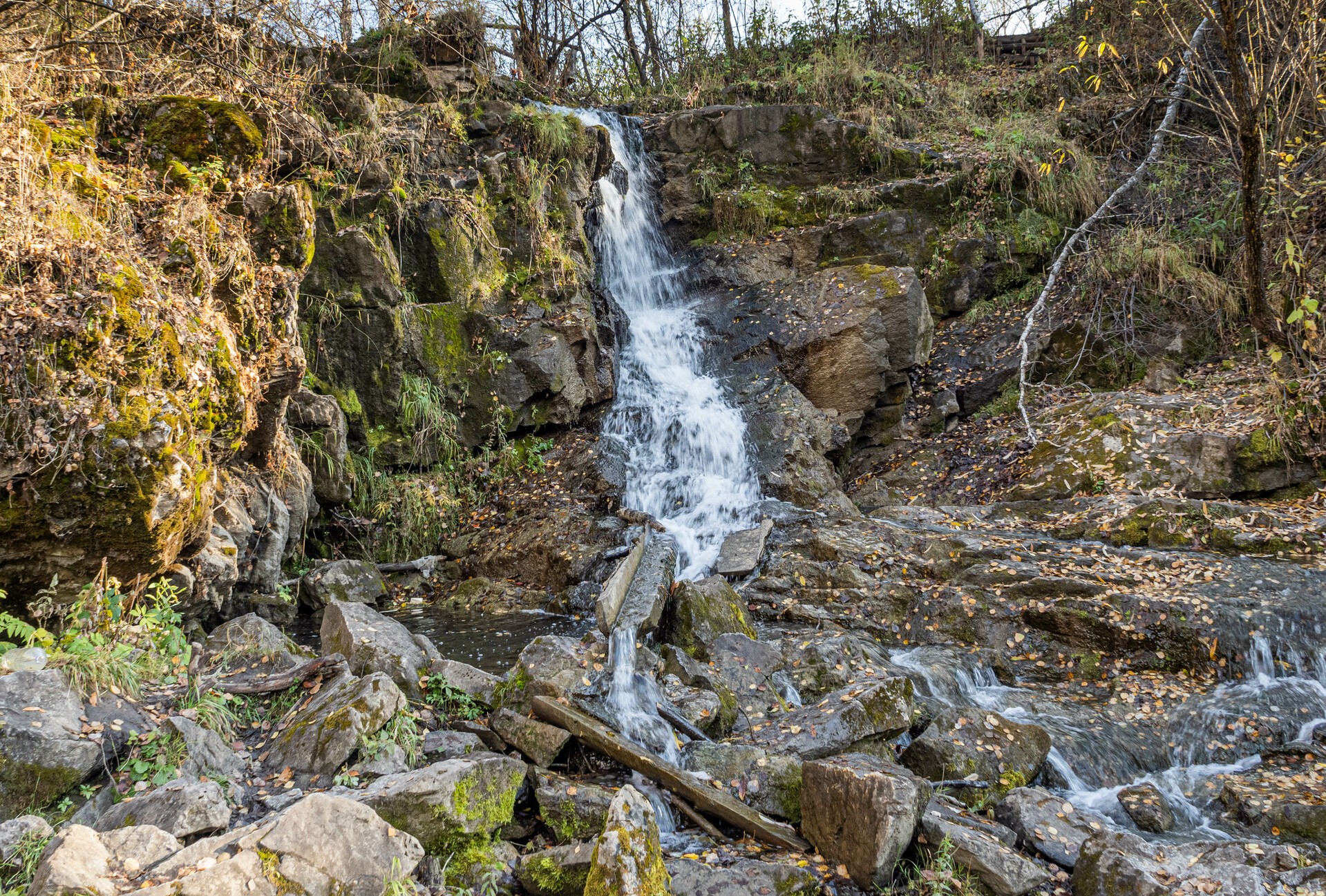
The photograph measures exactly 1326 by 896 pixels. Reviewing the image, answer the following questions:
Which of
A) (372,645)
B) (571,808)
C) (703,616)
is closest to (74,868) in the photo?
(571,808)

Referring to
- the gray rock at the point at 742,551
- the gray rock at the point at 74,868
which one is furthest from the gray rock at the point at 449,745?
the gray rock at the point at 742,551

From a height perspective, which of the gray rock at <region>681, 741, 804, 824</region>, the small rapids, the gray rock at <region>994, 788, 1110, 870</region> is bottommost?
the small rapids

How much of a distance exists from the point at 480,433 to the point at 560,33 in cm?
888

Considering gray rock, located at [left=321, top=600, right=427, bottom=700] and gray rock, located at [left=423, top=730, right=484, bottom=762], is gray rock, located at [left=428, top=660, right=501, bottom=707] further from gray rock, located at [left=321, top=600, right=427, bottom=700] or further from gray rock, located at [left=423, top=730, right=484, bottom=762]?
gray rock, located at [left=423, top=730, right=484, bottom=762]

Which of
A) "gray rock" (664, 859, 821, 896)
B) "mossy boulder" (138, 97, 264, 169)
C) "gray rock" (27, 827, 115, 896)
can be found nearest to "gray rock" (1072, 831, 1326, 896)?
"gray rock" (664, 859, 821, 896)

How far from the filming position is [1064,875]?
3480 millimetres

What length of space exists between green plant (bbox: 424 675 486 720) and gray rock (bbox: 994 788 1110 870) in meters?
3.07

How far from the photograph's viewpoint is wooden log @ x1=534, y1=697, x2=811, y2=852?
371 centimetres

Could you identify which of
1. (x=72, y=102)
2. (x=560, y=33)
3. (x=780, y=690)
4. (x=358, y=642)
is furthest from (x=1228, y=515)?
(x=560, y=33)

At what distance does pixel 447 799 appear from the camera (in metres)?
3.22

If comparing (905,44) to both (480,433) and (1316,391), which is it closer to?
(1316,391)

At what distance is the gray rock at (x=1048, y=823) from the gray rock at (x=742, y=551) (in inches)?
136

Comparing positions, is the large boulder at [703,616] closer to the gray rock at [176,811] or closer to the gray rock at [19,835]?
the gray rock at [176,811]

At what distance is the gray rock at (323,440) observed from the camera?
291 inches
